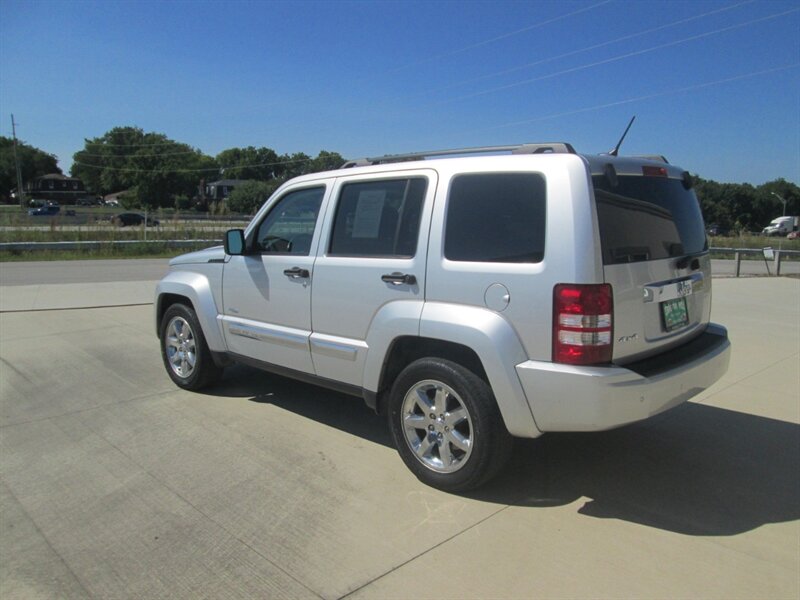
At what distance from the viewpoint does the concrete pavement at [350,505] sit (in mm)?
2803

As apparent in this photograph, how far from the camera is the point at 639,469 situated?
158 inches

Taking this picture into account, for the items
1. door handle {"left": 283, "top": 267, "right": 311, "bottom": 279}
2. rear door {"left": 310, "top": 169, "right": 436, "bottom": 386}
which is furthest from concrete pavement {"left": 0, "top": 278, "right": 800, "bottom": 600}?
door handle {"left": 283, "top": 267, "right": 311, "bottom": 279}

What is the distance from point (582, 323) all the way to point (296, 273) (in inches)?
87.1

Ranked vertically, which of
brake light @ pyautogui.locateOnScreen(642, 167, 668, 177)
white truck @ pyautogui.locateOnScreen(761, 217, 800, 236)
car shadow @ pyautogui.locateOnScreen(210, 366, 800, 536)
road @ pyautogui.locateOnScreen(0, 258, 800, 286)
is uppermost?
brake light @ pyautogui.locateOnScreen(642, 167, 668, 177)

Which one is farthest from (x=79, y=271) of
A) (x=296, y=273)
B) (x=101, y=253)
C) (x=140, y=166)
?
(x=140, y=166)

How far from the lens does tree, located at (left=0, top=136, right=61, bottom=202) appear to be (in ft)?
326

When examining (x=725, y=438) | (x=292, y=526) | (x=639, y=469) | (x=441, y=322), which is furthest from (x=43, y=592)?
(x=725, y=438)

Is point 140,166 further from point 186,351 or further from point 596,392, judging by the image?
point 596,392

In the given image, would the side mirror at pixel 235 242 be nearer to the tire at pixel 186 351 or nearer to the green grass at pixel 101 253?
the tire at pixel 186 351

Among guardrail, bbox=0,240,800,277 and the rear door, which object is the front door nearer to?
the rear door

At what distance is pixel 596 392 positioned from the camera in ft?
9.93

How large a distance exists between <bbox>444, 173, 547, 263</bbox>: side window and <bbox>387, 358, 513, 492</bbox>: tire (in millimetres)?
682

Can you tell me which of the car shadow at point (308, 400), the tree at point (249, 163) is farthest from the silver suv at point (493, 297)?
the tree at point (249, 163)

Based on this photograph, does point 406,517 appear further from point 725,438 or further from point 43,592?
point 725,438
